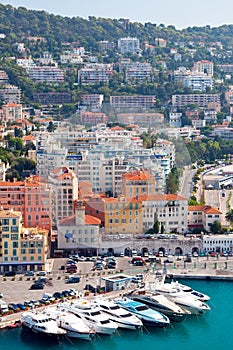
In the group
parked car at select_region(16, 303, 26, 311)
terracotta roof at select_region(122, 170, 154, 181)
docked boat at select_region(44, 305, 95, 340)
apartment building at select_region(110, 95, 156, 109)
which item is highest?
apartment building at select_region(110, 95, 156, 109)

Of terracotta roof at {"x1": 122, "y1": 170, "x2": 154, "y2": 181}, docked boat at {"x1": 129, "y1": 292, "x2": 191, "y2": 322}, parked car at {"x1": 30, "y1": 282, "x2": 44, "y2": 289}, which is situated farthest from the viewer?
terracotta roof at {"x1": 122, "y1": 170, "x2": 154, "y2": 181}

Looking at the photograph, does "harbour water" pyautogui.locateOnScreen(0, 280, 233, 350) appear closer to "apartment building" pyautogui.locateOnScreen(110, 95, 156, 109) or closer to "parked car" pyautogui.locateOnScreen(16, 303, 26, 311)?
"parked car" pyautogui.locateOnScreen(16, 303, 26, 311)

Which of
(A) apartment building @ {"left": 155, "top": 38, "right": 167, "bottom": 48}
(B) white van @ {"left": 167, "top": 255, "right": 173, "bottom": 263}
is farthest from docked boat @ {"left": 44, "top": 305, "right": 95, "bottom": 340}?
(A) apartment building @ {"left": 155, "top": 38, "right": 167, "bottom": 48}

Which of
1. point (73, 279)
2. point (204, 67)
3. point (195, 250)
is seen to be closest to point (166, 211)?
point (195, 250)

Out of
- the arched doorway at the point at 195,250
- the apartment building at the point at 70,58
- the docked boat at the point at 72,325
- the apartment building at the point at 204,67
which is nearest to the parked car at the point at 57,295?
the docked boat at the point at 72,325

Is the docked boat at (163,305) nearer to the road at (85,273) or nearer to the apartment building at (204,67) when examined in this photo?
the road at (85,273)

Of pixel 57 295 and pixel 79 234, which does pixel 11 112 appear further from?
pixel 57 295
